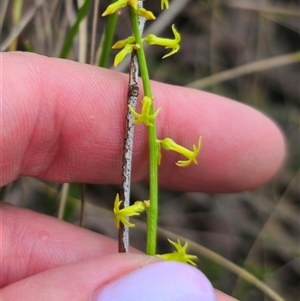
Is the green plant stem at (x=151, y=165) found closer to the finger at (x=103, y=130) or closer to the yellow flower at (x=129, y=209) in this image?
the yellow flower at (x=129, y=209)

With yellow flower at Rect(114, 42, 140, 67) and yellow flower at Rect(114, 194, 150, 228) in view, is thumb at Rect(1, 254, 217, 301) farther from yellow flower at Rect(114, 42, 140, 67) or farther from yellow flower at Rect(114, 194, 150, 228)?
yellow flower at Rect(114, 42, 140, 67)

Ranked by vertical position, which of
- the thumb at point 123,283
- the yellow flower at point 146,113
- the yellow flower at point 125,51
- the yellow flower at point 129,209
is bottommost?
the thumb at point 123,283

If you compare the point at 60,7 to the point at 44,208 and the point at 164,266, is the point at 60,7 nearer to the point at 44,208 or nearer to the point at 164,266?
the point at 44,208

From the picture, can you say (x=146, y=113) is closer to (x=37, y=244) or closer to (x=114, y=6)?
(x=114, y=6)

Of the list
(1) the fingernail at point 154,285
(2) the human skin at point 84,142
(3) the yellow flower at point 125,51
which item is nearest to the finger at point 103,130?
(2) the human skin at point 84,142

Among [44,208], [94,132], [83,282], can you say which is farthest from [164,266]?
[44,208]

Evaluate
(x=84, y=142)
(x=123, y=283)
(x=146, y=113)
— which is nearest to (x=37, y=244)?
(x=84, y=142)

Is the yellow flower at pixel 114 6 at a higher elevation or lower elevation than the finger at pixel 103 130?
higher
